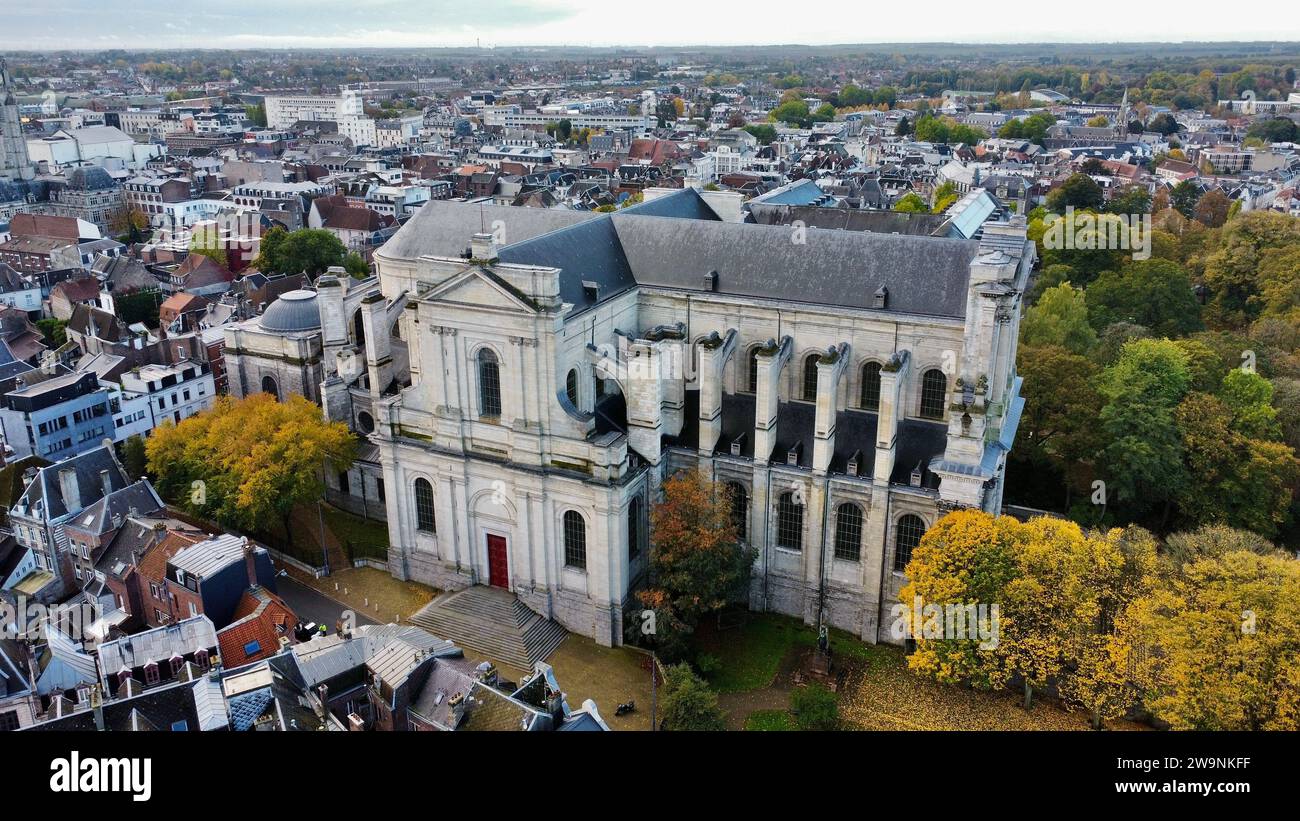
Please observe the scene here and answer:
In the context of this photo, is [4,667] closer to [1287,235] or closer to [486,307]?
[486,307]

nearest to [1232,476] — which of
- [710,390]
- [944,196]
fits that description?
[710,390]

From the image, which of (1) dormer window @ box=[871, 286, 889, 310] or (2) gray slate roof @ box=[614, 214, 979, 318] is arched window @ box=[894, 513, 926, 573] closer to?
(2) gray slate roof @ box=[614, 214, 979, 318]

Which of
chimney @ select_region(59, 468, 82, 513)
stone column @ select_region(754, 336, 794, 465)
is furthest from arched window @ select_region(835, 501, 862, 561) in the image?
chimney @ select_region(59, 468, 82, 513)

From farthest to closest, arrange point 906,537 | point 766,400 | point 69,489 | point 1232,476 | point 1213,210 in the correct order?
point 1213,210 < point 1232,476 < point 69,489 < point 766,400 < point 906,537

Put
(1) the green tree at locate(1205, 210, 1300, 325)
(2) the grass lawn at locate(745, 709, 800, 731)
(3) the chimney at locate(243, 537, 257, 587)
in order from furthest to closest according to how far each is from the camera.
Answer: (1) the green tree at locate(1205, 210, 1300, 325)
(3) the chimney at locate(243, 537, 257, 587)
(2) the grass lawn at locate(745, 709, 800, 731)

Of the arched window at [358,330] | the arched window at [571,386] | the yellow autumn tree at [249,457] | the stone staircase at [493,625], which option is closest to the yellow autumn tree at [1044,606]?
the stone staircase at [493,625]

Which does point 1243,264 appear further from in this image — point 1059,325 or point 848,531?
point 848,531

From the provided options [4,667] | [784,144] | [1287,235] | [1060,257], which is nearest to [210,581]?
[4,667]
